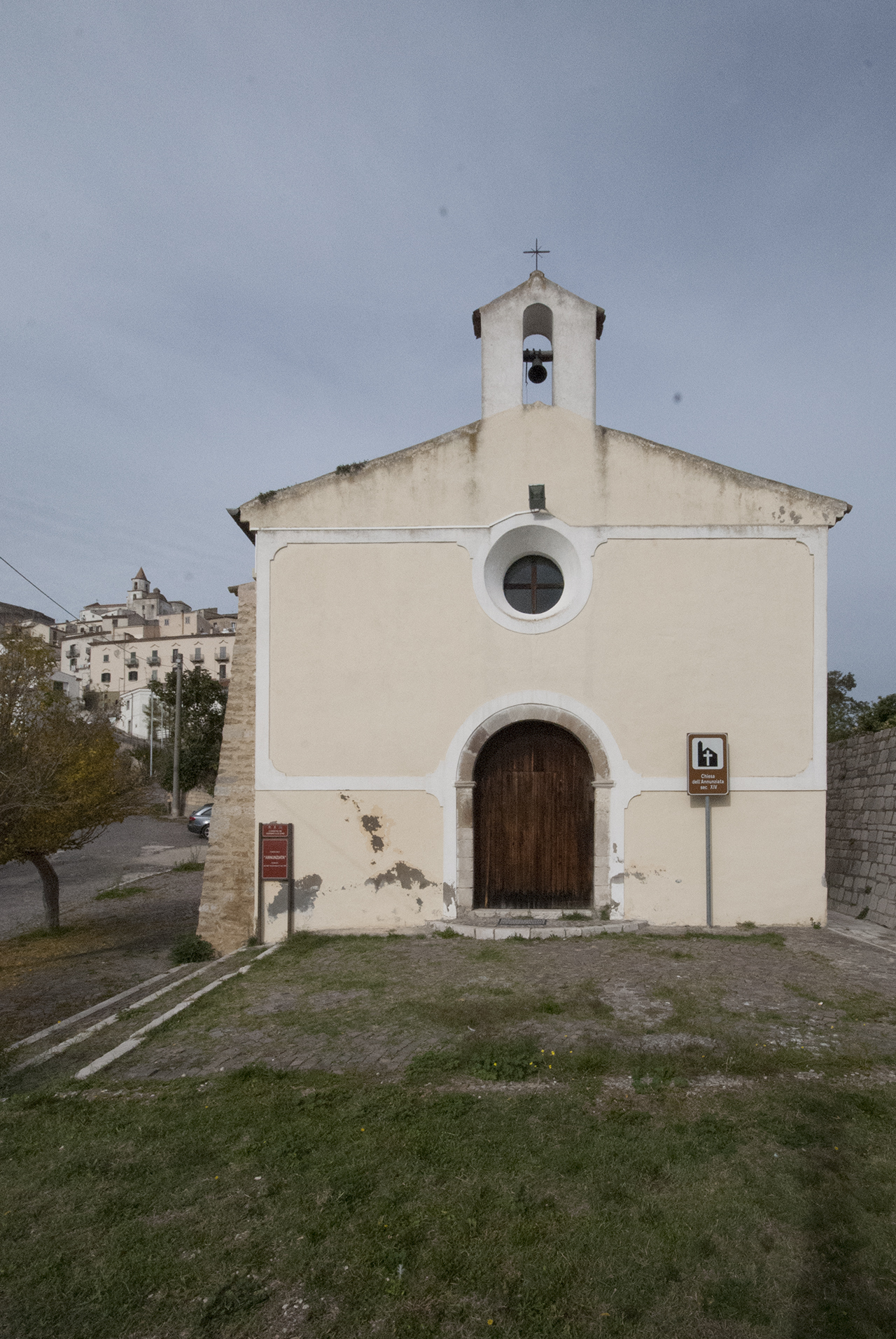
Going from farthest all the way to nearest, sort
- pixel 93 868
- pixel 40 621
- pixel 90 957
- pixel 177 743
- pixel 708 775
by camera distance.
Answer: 1. pixel 40 621
2. pixel 177 743
3. pixel 93 868
4. pixel 90 957
5. pixel 708 775

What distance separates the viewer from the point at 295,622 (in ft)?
33.7

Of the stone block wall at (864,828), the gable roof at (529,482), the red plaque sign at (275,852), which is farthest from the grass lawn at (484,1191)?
the gable roof at (529,482)

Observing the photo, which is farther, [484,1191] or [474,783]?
[474,783]

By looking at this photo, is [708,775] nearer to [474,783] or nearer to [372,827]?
[474,783]

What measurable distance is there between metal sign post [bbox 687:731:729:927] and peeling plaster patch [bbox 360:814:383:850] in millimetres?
3832

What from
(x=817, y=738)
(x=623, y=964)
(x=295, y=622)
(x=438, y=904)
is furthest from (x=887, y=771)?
(x=295, y=622)

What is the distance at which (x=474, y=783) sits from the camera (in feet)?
32.6

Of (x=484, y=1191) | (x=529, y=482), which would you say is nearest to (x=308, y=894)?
(x=529, y=482)

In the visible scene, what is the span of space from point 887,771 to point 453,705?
6.38 meters

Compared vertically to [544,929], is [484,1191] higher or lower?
higher

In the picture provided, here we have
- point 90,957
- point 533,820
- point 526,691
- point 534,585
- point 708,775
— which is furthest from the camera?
point 90,957

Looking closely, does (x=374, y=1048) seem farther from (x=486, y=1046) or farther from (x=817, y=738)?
(x=817, y=738)

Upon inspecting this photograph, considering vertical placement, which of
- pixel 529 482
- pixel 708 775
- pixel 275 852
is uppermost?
pixel 529 482

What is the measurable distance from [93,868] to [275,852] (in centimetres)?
1232
